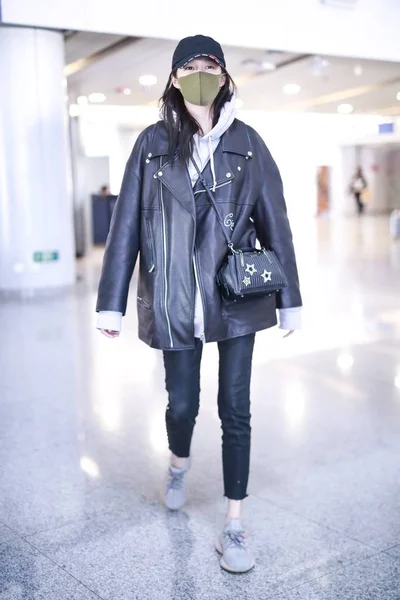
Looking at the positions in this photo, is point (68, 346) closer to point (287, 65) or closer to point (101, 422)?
point (101, 422)

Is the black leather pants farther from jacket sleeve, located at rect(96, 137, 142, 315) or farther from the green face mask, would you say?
the green face mask

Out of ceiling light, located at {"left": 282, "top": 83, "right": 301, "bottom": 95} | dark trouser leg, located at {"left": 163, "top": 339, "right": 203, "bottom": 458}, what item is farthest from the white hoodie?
ceiling light, located at {"left": 282, "top": 83, "right": 301, "bottom": 95}

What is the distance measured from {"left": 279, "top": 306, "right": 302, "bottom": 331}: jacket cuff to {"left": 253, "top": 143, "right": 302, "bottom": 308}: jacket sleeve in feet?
0.06

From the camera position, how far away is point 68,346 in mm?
6586

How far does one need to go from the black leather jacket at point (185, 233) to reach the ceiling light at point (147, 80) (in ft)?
42.2

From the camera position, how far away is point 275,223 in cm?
280

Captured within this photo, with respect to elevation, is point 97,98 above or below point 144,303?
above

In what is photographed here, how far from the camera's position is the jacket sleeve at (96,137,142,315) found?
9.00 ft

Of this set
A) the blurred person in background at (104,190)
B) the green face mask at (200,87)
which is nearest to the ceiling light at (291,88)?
the blurred person in background at (104,190)

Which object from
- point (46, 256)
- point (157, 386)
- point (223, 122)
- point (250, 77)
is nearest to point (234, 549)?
point (223, 122)

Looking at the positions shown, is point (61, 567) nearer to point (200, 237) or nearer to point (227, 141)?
point (200, 237)

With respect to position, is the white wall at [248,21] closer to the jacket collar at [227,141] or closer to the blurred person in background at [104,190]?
the jacket collar at [227,141]

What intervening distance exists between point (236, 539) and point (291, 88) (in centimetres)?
1591

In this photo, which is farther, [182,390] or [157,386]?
[157,386]
